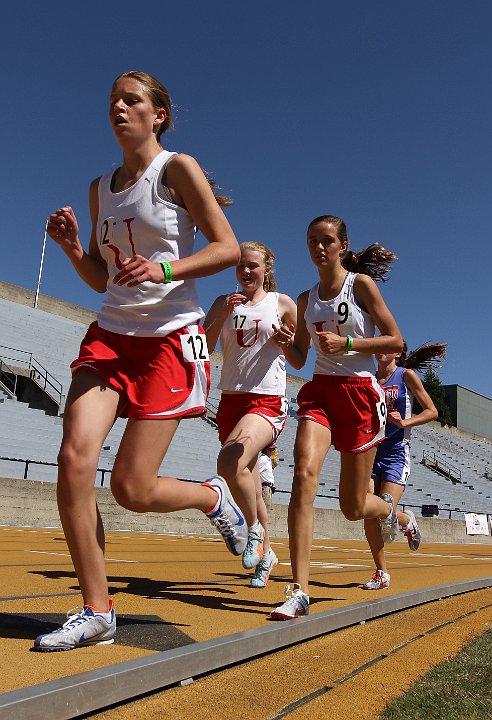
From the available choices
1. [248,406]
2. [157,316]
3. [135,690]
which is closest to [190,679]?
[135,690]

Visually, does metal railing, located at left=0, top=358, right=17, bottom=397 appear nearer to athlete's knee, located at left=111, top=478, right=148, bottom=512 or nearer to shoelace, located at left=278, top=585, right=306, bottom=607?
shoelace, located at left=278, top=585, right=306, bottom=607

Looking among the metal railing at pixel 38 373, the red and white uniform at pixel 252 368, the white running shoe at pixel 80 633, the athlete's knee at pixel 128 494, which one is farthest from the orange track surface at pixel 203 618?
the metal railing at pixel 38 373

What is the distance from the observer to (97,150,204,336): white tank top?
310cm

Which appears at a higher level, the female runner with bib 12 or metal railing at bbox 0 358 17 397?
metal railing at bbox 0 358 17 397

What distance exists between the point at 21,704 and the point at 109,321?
1644mm

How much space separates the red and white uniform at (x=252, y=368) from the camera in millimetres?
5504

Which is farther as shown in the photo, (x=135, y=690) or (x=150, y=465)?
(x=150, y=465)

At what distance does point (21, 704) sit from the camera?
180 centimetres

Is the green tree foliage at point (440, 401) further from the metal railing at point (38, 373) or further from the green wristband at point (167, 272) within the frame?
the green wristband at point (167, 272)

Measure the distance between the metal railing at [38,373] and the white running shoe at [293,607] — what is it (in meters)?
18.9

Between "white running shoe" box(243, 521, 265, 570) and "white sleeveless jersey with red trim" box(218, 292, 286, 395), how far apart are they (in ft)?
3.21

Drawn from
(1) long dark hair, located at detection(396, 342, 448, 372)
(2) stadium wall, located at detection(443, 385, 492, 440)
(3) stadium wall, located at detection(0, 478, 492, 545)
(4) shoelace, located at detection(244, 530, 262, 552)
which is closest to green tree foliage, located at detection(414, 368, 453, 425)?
(2) stadium wall, located at detection(443, 385, 492, 440)

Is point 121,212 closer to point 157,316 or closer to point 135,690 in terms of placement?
point 157,316

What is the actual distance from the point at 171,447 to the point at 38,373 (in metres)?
4.50
